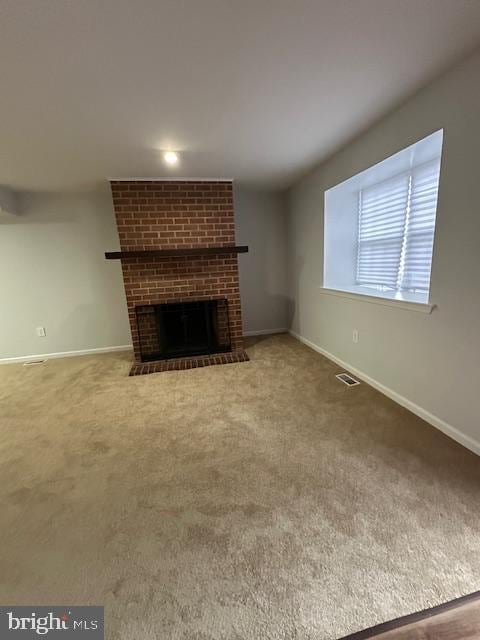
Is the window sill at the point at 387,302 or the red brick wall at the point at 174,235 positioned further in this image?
the red brick wall at the point at 174,235

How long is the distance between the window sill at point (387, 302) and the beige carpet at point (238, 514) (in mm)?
809

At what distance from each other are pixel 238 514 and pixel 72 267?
3727 mm

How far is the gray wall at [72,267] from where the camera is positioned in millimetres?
3531

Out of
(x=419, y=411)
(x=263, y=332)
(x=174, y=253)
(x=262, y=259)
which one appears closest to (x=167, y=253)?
(x=174, y=253)

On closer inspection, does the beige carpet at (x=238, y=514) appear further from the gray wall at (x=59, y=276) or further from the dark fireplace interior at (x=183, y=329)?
the gray wall at (x=59, y=276)

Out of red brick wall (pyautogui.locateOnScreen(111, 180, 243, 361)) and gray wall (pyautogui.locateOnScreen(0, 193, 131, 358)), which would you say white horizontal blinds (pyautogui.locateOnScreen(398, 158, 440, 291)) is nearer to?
red brick wall (pyautogui.locateOnScreen(111, 180, 243, 361))

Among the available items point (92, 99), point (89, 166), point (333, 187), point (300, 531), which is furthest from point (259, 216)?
point (300, 531)

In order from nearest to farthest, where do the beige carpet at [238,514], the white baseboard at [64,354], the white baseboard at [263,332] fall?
1. the beige carpet at [238,514]
2. the white baseboard at [64,354]
3. the white baseboard at [263,332]

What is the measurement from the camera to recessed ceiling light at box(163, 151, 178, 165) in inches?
94.0

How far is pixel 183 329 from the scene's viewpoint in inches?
138

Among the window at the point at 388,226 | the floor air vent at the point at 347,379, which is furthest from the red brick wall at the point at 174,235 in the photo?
the floor air vent at the point at 347,379

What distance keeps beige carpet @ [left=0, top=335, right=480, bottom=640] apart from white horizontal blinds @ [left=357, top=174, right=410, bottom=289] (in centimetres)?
128

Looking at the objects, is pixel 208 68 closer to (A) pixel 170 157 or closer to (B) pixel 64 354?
(A) pixel 170 157

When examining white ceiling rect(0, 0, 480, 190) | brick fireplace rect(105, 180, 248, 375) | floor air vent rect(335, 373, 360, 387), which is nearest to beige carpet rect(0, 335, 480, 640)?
floor air vent rect(335, 373, 360, 387)
